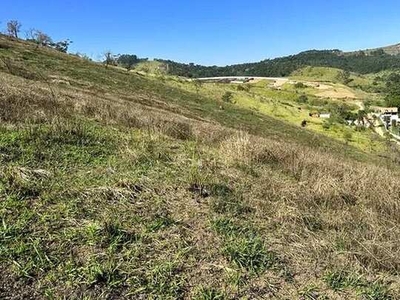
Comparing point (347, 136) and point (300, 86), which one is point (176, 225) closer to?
point (347, 136)

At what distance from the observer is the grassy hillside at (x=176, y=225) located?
3.70 metres

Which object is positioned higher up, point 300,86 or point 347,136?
point 300,86

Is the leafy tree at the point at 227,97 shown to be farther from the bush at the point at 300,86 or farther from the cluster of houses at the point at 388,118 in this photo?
the bush at the point at 300,86

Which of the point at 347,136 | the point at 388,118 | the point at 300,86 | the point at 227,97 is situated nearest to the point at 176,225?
the point at 388,118

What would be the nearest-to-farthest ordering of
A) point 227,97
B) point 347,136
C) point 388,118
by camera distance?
1. point 388,118
2. point 347,136
3. point 227,97

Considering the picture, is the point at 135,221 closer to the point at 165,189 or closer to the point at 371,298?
the point at 165,189

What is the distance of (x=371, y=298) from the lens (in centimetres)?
376

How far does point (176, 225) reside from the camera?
472 centimetres

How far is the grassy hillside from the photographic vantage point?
3.70 meters

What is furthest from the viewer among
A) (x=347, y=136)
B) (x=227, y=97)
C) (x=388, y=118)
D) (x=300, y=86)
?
(x=300, y=86)

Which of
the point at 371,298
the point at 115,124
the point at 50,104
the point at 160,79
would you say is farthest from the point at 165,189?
the point at 160,79

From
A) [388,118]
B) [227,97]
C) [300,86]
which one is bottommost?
[227,97]

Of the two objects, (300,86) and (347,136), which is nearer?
(347,136)

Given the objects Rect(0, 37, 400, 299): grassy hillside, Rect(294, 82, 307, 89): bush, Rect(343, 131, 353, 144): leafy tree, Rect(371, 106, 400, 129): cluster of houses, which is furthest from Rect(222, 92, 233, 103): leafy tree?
Rect(294, 82, 307, 89): bush
